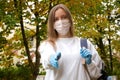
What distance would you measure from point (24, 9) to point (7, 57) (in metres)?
2.09

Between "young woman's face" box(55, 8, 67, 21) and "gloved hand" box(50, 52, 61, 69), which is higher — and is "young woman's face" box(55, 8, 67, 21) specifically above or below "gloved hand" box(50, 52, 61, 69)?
above

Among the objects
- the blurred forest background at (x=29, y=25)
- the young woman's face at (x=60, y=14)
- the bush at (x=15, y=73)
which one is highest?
the young woman's face at (x=60, y=14)

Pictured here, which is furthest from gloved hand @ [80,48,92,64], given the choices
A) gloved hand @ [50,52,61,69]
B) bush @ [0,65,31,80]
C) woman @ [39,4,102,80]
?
bush @ [0,65,31,80]

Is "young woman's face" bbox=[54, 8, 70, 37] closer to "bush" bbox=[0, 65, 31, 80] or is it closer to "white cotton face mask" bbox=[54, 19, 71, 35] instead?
"white cotton face mask" bbox=[54, 19, 71, 35]

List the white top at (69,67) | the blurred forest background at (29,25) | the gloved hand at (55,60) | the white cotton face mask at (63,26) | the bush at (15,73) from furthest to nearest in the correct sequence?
the bush at (15,73), the blurred forest background at (29,25), the white cotton face mask at (63,26), the white top at (69,67), the gloved hand at (55,60)

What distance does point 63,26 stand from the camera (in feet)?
10.5

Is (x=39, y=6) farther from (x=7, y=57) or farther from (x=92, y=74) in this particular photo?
(x=92, y=74)

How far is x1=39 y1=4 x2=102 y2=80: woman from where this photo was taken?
2975 mm

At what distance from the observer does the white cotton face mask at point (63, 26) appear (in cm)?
322

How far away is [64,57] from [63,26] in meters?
0.34

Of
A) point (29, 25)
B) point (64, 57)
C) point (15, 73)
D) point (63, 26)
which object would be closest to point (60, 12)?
point (63, 26)

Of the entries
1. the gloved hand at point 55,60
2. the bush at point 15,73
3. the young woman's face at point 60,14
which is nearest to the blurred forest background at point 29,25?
the bush at point 15,73

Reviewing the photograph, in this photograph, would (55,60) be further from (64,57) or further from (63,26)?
(63,26)

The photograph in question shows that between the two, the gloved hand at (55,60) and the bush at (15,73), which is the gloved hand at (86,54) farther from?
the bush at (15,73)
